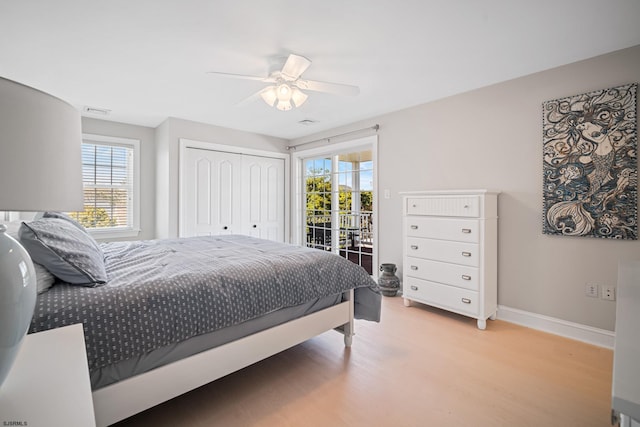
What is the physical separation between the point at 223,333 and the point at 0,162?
52.6 inches

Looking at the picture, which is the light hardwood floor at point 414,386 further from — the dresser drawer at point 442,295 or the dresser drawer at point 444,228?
the dresser drawer at point 444,228

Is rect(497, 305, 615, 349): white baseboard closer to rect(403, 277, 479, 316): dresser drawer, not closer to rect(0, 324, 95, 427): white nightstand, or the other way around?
rect(403, 277, 479, 316): dresser drawer

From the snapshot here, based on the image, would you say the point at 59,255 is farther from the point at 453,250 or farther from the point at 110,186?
the point at 110,186

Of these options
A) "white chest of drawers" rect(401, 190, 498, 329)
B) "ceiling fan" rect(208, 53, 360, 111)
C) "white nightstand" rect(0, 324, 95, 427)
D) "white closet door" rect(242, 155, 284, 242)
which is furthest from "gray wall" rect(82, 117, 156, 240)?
"white nightstand" rect(0, 324, 95, 427)

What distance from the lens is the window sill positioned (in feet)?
12.8

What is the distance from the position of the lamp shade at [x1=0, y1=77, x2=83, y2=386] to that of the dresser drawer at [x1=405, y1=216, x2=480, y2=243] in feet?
9.23

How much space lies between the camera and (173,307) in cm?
141

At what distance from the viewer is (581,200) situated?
2.40 m

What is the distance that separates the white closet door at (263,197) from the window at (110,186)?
1537 mm

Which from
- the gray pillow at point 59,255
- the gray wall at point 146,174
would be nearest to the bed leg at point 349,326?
Result: the gray pillow at point 59,255

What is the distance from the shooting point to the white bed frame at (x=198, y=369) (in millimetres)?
1262

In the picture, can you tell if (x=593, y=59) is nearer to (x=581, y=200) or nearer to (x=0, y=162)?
Result: (x=581, y=200)

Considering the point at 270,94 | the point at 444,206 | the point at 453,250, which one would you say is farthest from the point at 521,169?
the point at 270,94

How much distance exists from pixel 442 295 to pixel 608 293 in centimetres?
122
